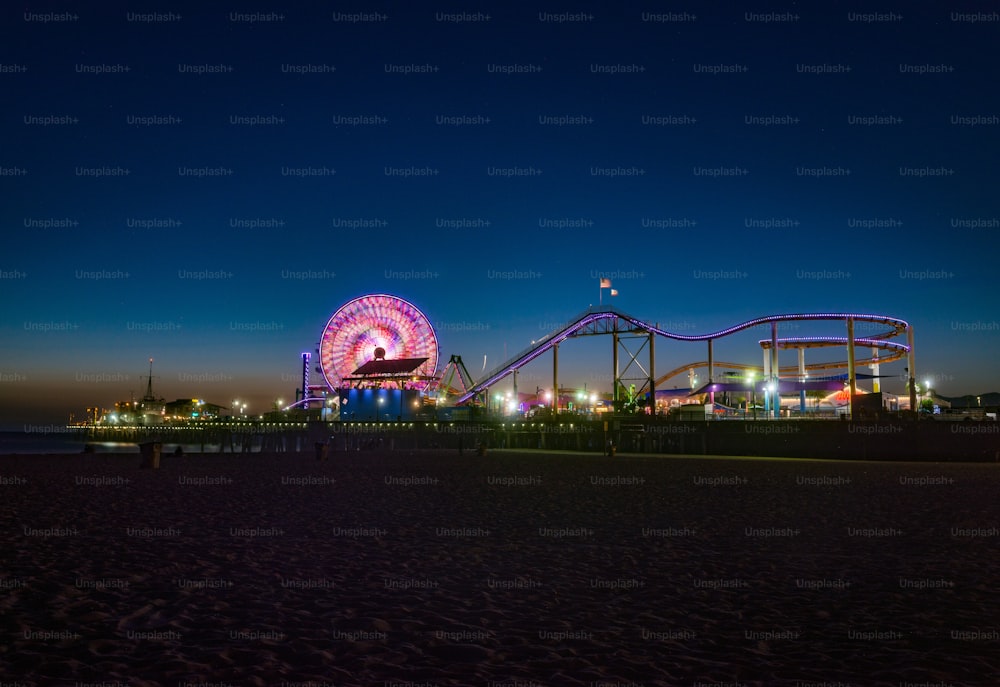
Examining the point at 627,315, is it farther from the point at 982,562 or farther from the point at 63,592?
the point at 63,592

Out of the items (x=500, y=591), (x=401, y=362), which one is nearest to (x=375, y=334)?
(x=401, y=362)

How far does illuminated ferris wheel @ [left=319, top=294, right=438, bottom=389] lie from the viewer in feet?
235

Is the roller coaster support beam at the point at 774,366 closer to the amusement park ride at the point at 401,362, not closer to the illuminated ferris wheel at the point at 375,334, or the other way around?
→ the amusement park ride at the point at 401,362

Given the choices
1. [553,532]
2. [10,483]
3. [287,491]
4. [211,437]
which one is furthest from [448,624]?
[211,437]

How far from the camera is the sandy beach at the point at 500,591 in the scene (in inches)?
230

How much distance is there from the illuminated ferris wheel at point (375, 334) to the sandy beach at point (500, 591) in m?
54.5

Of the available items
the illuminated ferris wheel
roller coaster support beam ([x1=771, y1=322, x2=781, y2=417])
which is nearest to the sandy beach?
roller coaster support beam ([x1=771, y1=322, x2=781, y2=417])

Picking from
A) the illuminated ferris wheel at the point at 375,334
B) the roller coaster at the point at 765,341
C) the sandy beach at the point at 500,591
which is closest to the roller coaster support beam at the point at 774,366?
the roller coaster at the point at 765,341

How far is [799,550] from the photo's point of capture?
10.9m

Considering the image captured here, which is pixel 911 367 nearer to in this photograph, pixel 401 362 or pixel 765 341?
pixel 765 341

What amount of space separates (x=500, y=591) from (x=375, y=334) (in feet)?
217

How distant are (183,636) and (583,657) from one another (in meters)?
3.61

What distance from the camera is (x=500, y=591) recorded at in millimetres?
8352

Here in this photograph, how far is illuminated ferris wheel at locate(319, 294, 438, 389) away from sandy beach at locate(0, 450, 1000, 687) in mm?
54523
